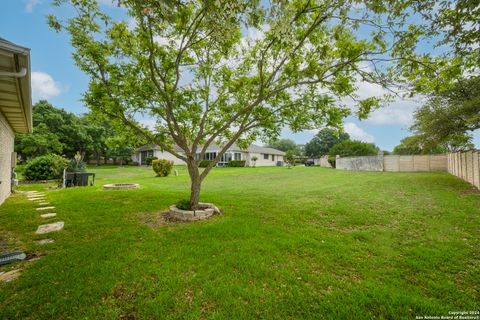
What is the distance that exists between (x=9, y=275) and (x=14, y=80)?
11.1 feet

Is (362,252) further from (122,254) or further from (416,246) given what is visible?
(122,254)

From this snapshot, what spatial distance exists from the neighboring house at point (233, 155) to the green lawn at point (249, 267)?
89.2 ft

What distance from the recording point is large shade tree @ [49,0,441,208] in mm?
4176

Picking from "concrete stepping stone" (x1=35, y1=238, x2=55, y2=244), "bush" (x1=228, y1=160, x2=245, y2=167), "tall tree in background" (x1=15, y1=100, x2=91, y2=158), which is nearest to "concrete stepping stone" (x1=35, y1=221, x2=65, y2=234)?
"concrete stepping stone" (x1=35, y1=238, x2=55, y2=244)

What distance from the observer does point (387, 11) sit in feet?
13.1

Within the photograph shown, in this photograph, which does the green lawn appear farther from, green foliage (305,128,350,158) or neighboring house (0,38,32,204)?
green foliage (305,128,350,158)

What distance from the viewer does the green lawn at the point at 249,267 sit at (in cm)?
223

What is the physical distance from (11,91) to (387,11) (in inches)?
315

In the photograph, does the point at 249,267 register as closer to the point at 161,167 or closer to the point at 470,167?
the point at 470,167

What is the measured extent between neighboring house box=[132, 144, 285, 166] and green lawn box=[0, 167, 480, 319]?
27.2 metres

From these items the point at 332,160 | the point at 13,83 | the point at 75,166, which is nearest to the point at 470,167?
the point at 13,83

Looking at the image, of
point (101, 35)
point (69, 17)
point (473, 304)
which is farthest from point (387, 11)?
point (69, 17)

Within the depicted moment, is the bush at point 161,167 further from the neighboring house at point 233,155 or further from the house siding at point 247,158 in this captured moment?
the house siding at point 247,158

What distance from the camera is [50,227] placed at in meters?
4.75
